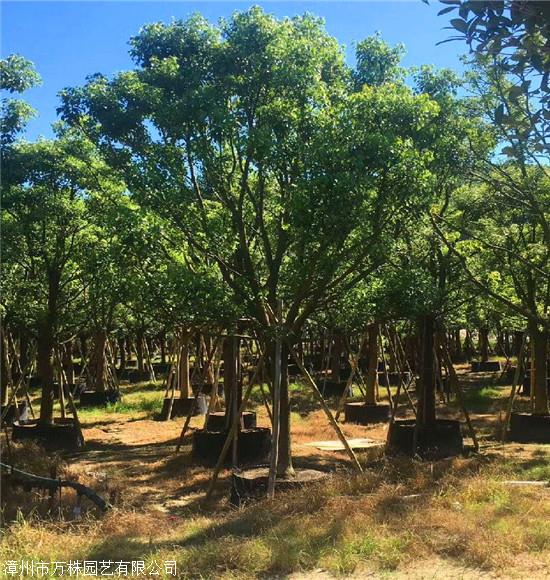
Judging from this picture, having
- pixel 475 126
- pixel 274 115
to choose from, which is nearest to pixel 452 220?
pixel 475 126

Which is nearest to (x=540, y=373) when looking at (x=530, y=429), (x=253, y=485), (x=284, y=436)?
(x=530, y=429)

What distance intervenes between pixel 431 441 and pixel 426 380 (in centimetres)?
110

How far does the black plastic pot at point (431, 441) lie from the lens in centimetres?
1119

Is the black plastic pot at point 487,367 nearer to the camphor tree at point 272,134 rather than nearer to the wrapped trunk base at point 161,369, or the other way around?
the wrapped trunk base at point 161,369

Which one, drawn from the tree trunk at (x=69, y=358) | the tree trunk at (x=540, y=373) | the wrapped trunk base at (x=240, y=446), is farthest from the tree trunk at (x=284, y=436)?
the tree trunk at (x=69, y=358)

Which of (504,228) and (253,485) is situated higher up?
(504,228)

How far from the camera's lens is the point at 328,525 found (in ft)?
21.2

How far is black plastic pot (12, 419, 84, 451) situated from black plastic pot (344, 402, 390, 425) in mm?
6494

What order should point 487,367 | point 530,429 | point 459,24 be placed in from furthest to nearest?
point 487,367, point 530,429, point 459,24

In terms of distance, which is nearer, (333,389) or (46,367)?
(46,367)

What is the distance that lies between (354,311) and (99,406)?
39.4 ft

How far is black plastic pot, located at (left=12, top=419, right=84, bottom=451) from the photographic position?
1334cm

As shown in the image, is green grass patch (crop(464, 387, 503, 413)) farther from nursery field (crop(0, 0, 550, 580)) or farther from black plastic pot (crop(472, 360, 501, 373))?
black plastic pot (crop(472, 360, 501, 373))

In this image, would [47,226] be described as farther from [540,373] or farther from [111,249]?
[540,373]
